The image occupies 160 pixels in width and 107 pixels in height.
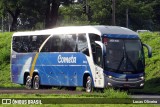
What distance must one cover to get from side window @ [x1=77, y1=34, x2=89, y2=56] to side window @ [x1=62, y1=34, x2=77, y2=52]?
0.43 metres

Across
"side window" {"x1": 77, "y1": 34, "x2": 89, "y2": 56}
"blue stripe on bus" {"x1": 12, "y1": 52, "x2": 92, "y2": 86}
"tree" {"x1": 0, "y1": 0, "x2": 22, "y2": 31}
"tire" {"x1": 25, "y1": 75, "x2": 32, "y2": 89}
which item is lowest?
"tire" {"x1": 25, "y1": 75, "x2": 32, "y2": 89}

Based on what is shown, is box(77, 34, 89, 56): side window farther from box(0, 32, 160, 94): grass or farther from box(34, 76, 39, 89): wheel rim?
box(34, 76, 39, 89): wheel rim

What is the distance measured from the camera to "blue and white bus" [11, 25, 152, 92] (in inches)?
1057

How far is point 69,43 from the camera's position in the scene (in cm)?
2933

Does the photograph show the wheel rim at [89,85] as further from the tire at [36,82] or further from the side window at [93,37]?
the tire at [36,82]

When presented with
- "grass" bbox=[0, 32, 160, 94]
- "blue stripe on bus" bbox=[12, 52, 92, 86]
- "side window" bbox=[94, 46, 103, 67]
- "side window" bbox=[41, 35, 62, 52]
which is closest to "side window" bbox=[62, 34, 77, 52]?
"blue stripe on bus" bbox=[12, 52, 92, 86]

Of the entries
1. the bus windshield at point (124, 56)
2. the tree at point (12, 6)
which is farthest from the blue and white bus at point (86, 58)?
the tree at point (12, 6)

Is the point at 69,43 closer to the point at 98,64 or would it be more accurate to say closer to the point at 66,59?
the point at 66,59

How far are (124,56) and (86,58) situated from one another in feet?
6.75

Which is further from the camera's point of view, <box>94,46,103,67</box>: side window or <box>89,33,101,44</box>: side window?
<box>89,33,101,44</box>: side window

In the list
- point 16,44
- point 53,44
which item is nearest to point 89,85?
point 53,44

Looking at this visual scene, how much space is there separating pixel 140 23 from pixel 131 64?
208 ft

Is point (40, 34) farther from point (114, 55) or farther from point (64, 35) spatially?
point (114, 55)

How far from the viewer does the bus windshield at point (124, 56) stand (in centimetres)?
2684
